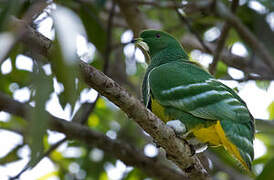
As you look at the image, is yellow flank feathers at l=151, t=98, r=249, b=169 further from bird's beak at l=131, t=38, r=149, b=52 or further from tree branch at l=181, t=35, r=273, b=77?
tree branch at l=181, t=35, r=273, b=77

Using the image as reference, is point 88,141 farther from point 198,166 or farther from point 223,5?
point 223,5

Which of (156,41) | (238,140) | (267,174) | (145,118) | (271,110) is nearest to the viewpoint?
(145,118)

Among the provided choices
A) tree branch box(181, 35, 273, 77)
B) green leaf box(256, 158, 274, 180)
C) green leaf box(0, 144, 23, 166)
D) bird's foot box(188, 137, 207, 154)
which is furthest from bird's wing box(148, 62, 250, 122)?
green leaf box(0, 144, 23, 166)

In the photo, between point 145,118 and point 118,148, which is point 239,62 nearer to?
point 118,148

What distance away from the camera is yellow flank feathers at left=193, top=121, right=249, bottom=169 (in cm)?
325

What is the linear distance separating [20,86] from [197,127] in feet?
5.88

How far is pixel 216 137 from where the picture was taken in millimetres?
3414

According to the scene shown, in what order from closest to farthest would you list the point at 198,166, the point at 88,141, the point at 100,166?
the point at 198,166 → the point at 88,141 → the point at 100,166

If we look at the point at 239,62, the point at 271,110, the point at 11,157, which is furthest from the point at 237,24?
the point at 11,157

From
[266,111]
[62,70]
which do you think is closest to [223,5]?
[266,111]

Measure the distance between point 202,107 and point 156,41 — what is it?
117cm

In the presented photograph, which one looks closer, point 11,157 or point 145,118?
point 145,118

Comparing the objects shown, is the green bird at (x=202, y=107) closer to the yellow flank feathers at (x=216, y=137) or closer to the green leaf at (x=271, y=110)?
the yellow flank feathers at (x=216, y=137)

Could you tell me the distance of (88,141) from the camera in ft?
14.2
